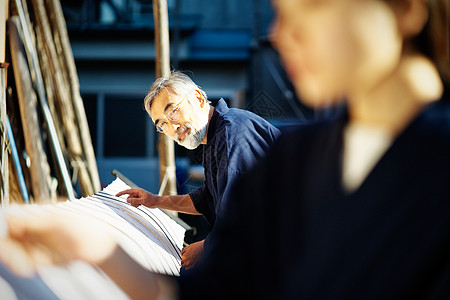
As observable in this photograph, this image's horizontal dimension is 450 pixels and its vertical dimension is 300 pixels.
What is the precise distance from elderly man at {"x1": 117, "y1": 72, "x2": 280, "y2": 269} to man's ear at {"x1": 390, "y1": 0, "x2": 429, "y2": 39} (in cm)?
64

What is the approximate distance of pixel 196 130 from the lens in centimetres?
114

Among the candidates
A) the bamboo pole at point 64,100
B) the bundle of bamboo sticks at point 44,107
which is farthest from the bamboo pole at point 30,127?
the bamboo pole at point 64,100

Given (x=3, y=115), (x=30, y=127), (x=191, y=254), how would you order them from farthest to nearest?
(x=30, y=127)
(x=3, y=115)
(x=191, y=254)

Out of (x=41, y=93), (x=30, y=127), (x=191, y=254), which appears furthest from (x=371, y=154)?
(x=41, y=93)

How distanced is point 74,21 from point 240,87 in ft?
6.09

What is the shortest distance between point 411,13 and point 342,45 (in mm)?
47

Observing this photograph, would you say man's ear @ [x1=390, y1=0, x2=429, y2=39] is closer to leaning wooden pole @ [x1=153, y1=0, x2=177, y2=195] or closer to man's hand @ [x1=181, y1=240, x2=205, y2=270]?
man's hand @ [x1=181, y1=240, x2=205, y2=270]

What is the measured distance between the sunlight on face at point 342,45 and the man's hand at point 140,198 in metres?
0.72

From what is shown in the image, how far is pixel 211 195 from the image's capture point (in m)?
1.13

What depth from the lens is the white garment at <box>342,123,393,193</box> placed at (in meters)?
0.31

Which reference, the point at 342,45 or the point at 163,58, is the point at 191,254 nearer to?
the point at 342,45

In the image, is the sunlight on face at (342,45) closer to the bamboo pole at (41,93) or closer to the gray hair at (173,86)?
the gray hair at (173,86)

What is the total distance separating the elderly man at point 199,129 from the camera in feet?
3.22

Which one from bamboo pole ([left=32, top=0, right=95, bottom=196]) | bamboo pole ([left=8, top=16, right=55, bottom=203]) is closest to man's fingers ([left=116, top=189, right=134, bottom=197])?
bamboo pole ([left=8, top=16, right=55, bottom=203])
